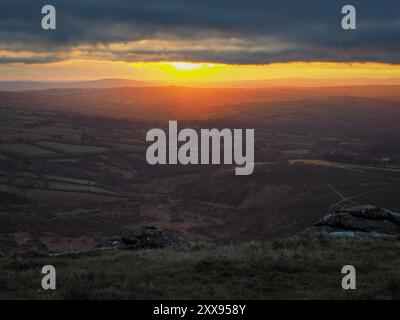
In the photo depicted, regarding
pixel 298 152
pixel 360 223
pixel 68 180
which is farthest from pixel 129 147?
pixel 360 223

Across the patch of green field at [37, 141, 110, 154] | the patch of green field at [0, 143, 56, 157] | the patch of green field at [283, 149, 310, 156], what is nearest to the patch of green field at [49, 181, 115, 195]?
the patch of green field at [0, 143, 56, 157]

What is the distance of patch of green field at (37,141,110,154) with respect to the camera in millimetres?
121875

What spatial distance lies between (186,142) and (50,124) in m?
43.3

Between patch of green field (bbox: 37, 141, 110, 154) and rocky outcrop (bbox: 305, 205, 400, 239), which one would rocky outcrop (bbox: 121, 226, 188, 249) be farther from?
patch of green field (bbox: 37, 141, 110, 154)

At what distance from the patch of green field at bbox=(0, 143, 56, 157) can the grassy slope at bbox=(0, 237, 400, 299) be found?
9871cm

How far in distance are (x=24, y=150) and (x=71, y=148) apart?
11635 mm

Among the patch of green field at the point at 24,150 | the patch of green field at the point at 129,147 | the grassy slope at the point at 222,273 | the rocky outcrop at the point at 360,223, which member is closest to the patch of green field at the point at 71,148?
the patch of green field at the point at 24,150

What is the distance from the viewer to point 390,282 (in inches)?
535

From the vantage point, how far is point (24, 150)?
117375mm

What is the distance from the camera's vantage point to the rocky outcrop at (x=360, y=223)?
2484 cm

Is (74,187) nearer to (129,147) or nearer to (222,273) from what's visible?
(129,147)

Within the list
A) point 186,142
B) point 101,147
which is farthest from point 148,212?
point 186,142

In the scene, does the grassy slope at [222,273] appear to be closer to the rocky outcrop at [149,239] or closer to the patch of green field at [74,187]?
the rocky outcrop at [149,239]
